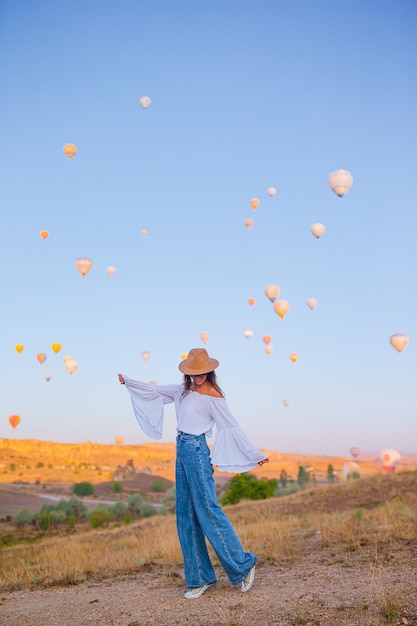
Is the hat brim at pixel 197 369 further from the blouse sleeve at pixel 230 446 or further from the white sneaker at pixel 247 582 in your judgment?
the white sneaker at pixel 247 582

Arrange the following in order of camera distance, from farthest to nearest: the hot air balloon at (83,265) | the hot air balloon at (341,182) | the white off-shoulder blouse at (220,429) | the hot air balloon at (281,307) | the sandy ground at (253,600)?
the hot air balloon at (281,307), the hot air balloon at (83,265), the hot air balloon at (341,182), the white off-shoulder blouse at (220,429), the sandy ground at (253,600)

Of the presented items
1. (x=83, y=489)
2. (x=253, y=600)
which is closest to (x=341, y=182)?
(x=253, y=600)

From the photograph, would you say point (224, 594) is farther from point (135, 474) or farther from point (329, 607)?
point (135, 474)

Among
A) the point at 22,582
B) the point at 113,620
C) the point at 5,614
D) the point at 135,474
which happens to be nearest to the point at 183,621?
the point at 113,620

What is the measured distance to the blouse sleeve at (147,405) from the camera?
20.5 feet

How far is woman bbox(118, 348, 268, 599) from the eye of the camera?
5480mm

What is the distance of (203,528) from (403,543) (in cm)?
313

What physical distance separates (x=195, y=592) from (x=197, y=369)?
2.11 metres

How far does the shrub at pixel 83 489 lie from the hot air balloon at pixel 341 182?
135 ft

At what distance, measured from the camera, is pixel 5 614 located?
5434 millimetres

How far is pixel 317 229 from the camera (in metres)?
27.3

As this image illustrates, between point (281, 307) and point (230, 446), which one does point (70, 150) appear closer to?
point (281, 307)

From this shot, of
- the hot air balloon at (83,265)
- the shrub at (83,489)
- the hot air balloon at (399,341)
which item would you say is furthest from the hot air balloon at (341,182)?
the shrub at (83,489)

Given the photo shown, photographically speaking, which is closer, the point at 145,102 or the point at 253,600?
the point at 253,600
